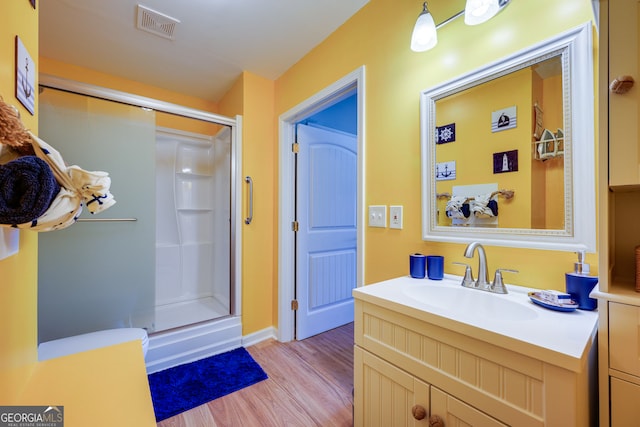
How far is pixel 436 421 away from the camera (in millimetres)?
750

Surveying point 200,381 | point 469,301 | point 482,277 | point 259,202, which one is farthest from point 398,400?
point 259,202

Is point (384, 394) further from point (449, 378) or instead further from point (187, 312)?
point (187, 312)

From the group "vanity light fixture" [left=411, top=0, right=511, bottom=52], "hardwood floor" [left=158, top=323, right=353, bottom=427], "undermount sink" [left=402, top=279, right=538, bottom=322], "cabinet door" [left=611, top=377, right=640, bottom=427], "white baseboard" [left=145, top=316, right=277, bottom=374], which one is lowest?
"hardwood floor" [left=158, top=323, right=353, bottom=427]

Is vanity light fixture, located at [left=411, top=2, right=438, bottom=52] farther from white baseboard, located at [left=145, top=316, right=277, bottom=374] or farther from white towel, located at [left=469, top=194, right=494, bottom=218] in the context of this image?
white baseboard, located at [left=145, top=316, right=277, bottom=374]

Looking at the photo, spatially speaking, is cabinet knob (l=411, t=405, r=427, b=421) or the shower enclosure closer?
cabinet knob (l=411, t=405, r=427, b=421)

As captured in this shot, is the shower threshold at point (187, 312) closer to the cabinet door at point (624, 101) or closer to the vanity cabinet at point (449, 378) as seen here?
the vanity cabinet at point (449, 378)

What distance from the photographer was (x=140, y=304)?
6.28 feet

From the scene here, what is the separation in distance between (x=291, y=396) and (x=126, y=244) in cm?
155

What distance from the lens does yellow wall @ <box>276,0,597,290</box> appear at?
0.90 meters

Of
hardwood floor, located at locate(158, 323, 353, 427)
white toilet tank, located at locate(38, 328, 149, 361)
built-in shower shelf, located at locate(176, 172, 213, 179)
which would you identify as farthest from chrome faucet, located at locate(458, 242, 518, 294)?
built-in shower shelf, located at locate(176, 172, 213, 179)

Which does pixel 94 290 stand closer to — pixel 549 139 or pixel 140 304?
pixel 140 304

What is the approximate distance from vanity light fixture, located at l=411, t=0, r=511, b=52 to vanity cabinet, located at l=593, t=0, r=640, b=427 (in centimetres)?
42

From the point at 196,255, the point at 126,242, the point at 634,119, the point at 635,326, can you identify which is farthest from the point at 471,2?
the point at 196,255

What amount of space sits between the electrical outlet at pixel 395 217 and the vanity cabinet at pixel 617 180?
0.75 meters
